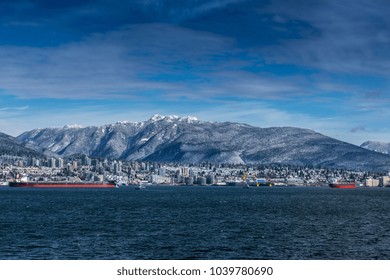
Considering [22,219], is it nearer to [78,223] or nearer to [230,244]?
[78,223]

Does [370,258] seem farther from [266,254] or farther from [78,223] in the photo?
[78,223]

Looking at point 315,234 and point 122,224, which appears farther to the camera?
point 122,224
